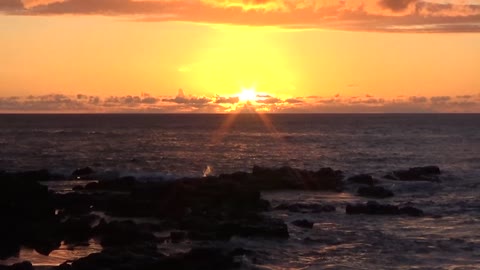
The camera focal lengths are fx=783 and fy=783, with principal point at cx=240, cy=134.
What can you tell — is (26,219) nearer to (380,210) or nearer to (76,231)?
(76,231)

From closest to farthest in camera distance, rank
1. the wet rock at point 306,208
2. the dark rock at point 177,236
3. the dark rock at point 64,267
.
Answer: the dark rock at point 64,267
the dark rock at point 177,236
the wet rock at point 306,208

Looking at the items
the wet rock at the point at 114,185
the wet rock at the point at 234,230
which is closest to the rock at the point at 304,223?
the wet rock at the point at 234,230

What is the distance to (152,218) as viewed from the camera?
132ft

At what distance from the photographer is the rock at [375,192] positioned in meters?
51.3

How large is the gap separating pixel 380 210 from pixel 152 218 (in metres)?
12.4

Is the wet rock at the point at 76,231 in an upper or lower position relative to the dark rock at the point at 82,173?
lower

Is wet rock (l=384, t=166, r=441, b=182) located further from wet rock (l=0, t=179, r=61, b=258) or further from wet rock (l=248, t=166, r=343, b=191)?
wet rock (l=0, t=179, r=61, b=258)

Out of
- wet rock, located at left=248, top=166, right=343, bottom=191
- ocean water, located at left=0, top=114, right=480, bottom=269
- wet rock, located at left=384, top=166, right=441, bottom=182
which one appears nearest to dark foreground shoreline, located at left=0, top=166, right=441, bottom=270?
wet rock, located at left=248, top=166, right=343, bottom=191

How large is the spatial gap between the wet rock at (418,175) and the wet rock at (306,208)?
18724 millimetres

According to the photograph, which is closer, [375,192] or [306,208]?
[306,208]

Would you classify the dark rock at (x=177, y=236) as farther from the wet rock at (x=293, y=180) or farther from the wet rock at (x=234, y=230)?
the wet rock at (x=293, y=180)

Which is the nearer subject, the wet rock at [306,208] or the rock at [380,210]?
the rock at [380,210]

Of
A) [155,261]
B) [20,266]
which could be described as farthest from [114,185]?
[20,266]

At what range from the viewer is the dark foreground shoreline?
28938 mm
